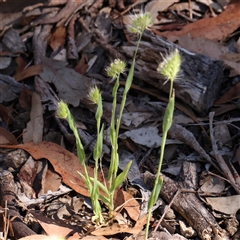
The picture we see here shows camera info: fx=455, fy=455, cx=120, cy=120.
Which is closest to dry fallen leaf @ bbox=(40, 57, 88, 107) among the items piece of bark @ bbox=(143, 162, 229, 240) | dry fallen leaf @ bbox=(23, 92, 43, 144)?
dry fallen leaf @ bbox=(23, 92, 43, 144)

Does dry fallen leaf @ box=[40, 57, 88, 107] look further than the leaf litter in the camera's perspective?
Yes

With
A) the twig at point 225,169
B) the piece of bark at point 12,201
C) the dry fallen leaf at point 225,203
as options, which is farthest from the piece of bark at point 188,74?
the piece of bark at point 12,201

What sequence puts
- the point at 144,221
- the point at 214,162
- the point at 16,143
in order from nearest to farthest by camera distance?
the point at 144,221, the point at 214,162, the point at 16,143

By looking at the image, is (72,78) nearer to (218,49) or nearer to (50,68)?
(50,68)

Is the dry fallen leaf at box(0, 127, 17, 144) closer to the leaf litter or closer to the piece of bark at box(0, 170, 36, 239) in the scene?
the leaf litter

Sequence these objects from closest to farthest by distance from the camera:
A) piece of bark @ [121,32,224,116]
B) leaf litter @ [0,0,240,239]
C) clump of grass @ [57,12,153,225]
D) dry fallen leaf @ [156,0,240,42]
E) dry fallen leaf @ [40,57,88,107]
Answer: clump of grass @ [57,12,153,225]
leaf litter @ [0,0,240,239]
piece of bark @ [121,32,224,116]
dry fallen leaf @ [40,57,88,107]
dry fallen leaf @ [156,0,240,42]

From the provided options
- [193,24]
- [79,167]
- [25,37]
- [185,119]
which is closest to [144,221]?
[79,167]

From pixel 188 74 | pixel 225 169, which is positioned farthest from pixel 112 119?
pixel 188 74
